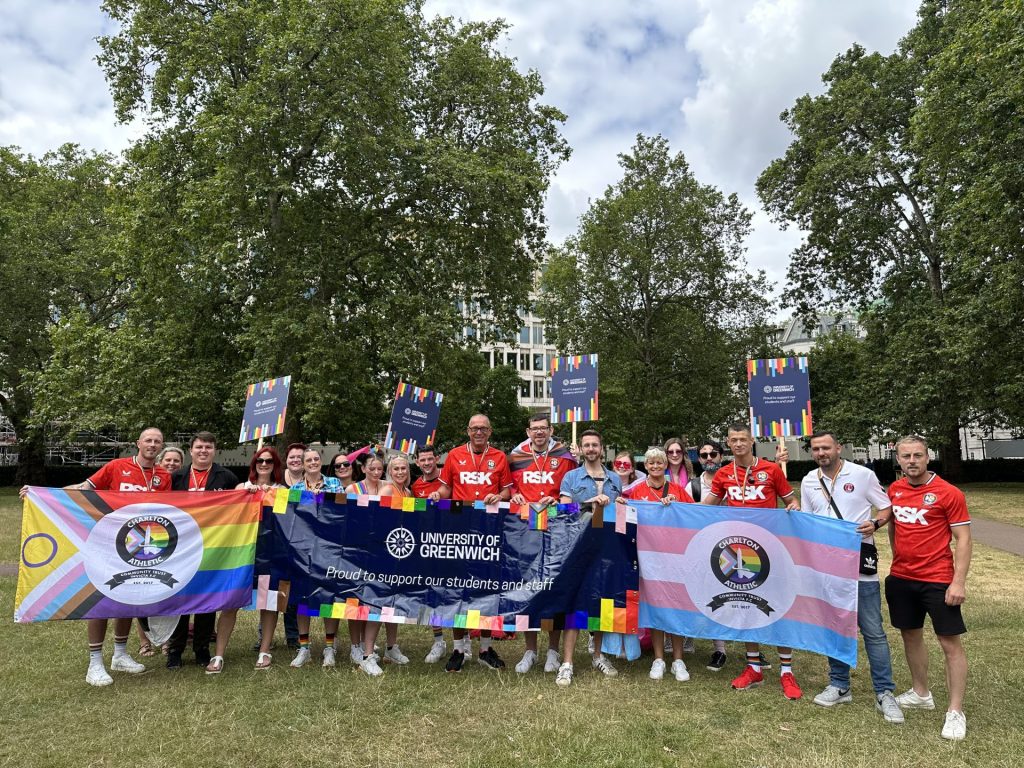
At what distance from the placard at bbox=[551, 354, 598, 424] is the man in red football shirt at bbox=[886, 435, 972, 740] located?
5.24m

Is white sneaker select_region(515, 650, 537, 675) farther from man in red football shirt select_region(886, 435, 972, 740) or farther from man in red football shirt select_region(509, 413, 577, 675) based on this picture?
man in red football shirt select_region(886, 435, 972, 740)

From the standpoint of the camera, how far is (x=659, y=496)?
6328 millimetres

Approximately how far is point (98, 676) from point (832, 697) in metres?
5.88

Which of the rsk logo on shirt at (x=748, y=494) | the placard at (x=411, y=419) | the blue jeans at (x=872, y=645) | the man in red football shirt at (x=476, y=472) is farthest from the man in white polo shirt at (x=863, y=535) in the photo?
the placard at (x=411, y=419)

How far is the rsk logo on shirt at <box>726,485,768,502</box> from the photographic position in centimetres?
602

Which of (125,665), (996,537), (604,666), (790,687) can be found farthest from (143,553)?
(996,537)

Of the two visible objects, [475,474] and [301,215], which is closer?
[475,474]

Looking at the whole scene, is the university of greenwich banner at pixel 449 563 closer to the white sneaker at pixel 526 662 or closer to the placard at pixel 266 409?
the white sneaker at pixel 526 662

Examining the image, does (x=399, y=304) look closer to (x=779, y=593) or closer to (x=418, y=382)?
(x=418, y=382)

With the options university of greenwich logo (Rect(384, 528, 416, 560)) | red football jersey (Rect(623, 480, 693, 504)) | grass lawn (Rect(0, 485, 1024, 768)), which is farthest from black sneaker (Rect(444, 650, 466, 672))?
red football jersey (Rect(623, 480, 693, 504))

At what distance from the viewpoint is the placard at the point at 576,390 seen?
10.1 metres

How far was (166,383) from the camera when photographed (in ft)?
59.4

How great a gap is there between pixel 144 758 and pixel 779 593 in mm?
4748

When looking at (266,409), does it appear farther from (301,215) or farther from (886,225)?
(886,225)
